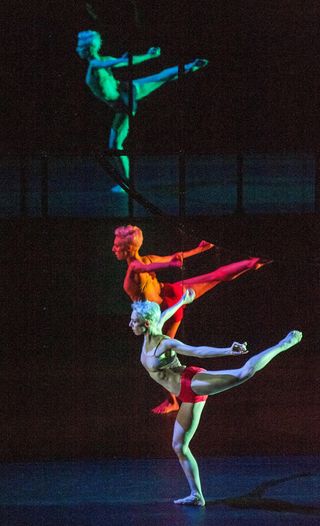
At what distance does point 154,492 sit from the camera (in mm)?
6121

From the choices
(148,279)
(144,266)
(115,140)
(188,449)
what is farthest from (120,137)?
(188,449)

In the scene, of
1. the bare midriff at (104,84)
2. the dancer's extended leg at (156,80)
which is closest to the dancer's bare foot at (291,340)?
the bare midriff at (104,84)

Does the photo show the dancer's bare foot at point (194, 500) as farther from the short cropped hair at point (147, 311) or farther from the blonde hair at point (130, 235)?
the blonde hair at point (130, 235)

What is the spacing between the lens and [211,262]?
9.78 metres

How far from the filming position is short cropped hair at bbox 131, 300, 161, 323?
6.00 m

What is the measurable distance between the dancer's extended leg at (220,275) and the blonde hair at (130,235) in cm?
79

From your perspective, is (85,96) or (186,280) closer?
(186,280)

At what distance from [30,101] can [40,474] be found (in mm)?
4624

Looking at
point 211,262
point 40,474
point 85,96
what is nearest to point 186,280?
point 211,262

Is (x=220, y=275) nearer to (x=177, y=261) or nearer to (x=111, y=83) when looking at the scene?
(x=177, y=261)

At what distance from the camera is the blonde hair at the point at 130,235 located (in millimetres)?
8602

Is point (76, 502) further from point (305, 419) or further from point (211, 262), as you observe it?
point (211, 262)

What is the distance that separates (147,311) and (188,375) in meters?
0.46

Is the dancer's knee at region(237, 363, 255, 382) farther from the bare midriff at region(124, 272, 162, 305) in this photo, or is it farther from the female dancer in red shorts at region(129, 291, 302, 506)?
the bare midriff at region(124, 272, 162, 305)
